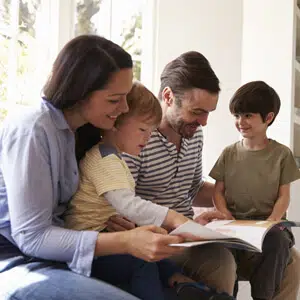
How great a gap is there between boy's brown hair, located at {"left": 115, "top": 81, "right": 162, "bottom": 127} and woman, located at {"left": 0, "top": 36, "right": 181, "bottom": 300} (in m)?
0.13

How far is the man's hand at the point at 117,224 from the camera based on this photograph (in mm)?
1217

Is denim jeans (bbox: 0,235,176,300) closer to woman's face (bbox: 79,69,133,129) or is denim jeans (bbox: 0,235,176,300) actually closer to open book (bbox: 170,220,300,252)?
open book (bbox: 170,220,300,252)

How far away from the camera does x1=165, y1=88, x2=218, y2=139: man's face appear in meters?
1.51

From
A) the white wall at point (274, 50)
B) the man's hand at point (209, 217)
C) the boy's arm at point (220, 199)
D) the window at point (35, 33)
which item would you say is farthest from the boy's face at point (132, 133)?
the white wall at point (274, 50)

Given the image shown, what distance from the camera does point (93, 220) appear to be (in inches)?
46.9

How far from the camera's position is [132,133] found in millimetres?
1288

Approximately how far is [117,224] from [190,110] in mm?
494

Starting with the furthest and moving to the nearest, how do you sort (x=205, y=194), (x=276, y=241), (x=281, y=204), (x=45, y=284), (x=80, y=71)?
(x=205, y=194), (x=281, y=204), (x=276, y=241), (x=80, y=71), (x=45, y=284)

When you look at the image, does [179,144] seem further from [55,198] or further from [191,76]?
[55,198]

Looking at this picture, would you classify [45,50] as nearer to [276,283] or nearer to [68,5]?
[68,5]

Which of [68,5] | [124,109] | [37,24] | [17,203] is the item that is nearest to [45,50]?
[37,24]

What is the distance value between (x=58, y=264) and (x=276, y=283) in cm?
78

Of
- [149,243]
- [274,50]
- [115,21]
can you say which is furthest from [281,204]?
[115,21]

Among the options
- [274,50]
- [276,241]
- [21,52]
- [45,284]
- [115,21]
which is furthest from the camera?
[115,21]
